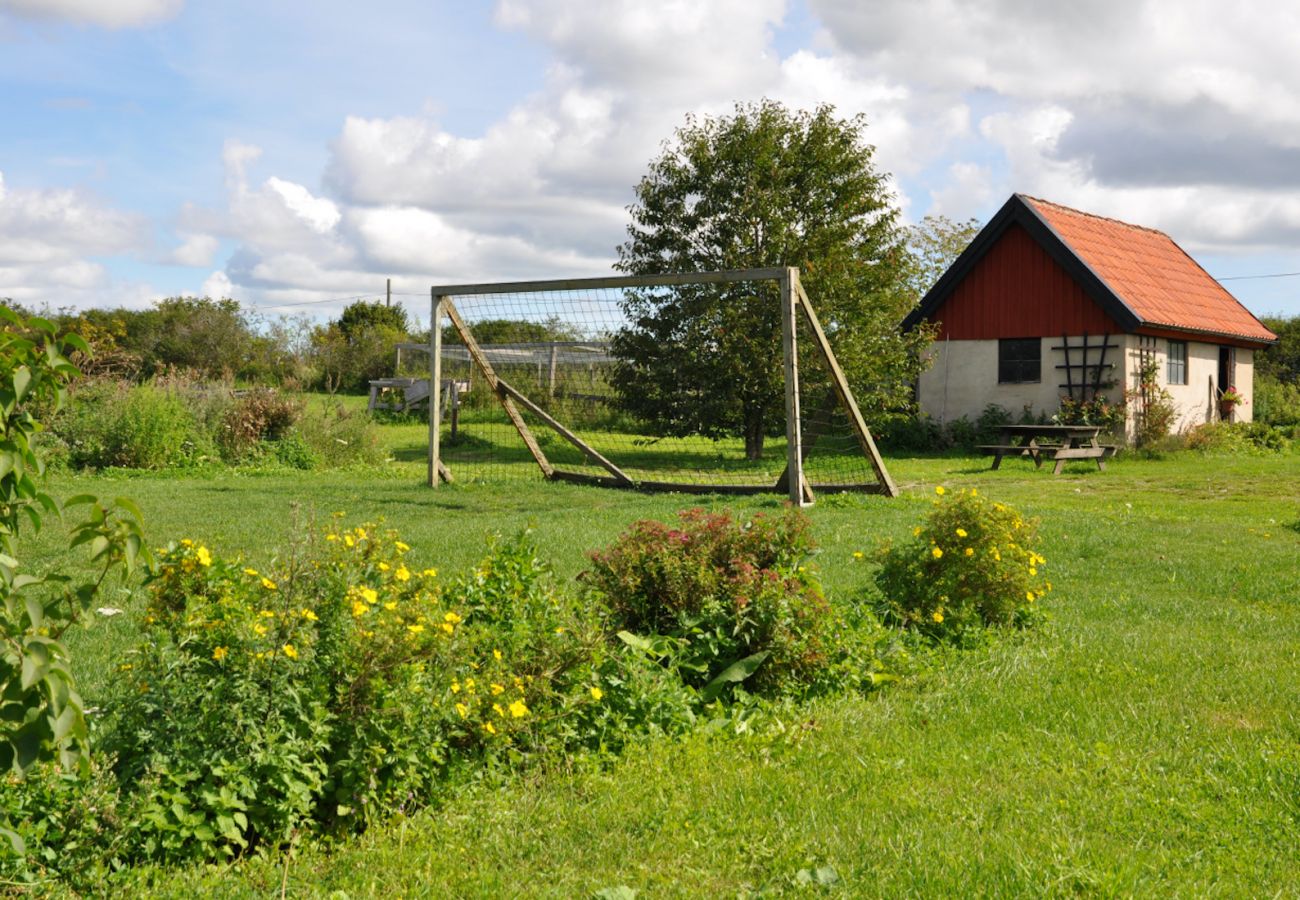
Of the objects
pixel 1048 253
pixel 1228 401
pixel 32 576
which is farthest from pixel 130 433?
pixel 1228 401

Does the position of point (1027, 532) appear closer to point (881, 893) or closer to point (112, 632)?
point (881, 893)

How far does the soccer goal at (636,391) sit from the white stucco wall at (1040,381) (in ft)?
15.3

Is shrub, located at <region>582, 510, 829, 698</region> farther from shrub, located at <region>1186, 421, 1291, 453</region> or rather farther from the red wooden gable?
shrub, located at <region>1186, 421, 1291, 453</region>

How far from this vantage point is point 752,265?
20.0 m

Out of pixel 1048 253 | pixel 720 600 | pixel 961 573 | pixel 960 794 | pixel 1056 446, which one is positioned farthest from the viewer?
pixel 1048 253

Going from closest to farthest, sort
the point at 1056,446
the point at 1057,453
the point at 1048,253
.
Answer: the point at 1057,453 < the point at 1056,446 < the point at 1048,253

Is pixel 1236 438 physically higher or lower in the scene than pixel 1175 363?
lower

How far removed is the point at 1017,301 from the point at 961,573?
19653 mm

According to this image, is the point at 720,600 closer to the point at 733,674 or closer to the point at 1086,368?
the point at 733,674

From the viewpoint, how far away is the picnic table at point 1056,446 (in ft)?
64.5

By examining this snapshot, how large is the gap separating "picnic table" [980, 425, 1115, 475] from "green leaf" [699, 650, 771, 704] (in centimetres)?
1488

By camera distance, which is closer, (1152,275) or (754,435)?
(754,435)

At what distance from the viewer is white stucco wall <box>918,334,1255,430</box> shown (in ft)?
76.5

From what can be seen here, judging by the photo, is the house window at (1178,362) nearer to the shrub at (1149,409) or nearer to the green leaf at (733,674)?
the shrub at (1149,409)
